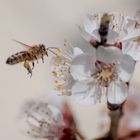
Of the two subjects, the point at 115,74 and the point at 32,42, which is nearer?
the point at 115,74

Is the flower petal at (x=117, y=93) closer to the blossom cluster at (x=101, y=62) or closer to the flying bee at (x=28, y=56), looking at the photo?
the blossom cluster at (x=101, y=62)

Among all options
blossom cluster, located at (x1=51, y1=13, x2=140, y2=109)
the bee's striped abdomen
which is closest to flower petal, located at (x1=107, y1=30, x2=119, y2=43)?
blossom cluster, located at (x1=51, y1=13, x2=140, y2=109)

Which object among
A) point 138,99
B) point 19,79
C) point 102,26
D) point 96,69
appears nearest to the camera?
point 102,26

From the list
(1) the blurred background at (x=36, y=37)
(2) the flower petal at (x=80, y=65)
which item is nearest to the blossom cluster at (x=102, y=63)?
(2) the flower petal at (x=80, y=65)

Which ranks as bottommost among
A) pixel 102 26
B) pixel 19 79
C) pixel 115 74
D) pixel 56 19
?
pixel 19 79

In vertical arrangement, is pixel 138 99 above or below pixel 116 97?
below

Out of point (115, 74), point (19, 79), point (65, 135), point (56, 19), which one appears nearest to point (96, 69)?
point (115, 74)

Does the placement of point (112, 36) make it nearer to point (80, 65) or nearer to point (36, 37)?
point (80, 65)

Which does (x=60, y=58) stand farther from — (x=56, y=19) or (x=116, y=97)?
(x=56, y=19)

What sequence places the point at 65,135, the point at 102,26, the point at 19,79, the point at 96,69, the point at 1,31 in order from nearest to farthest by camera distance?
the point at 102,26, the point at 96,69, the point at 65,135, the point at 19,79, the point at 1,31

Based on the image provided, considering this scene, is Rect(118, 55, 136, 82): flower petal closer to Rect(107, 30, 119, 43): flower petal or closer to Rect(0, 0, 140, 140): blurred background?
Rect(107, 30, 119, 43): flower petal
